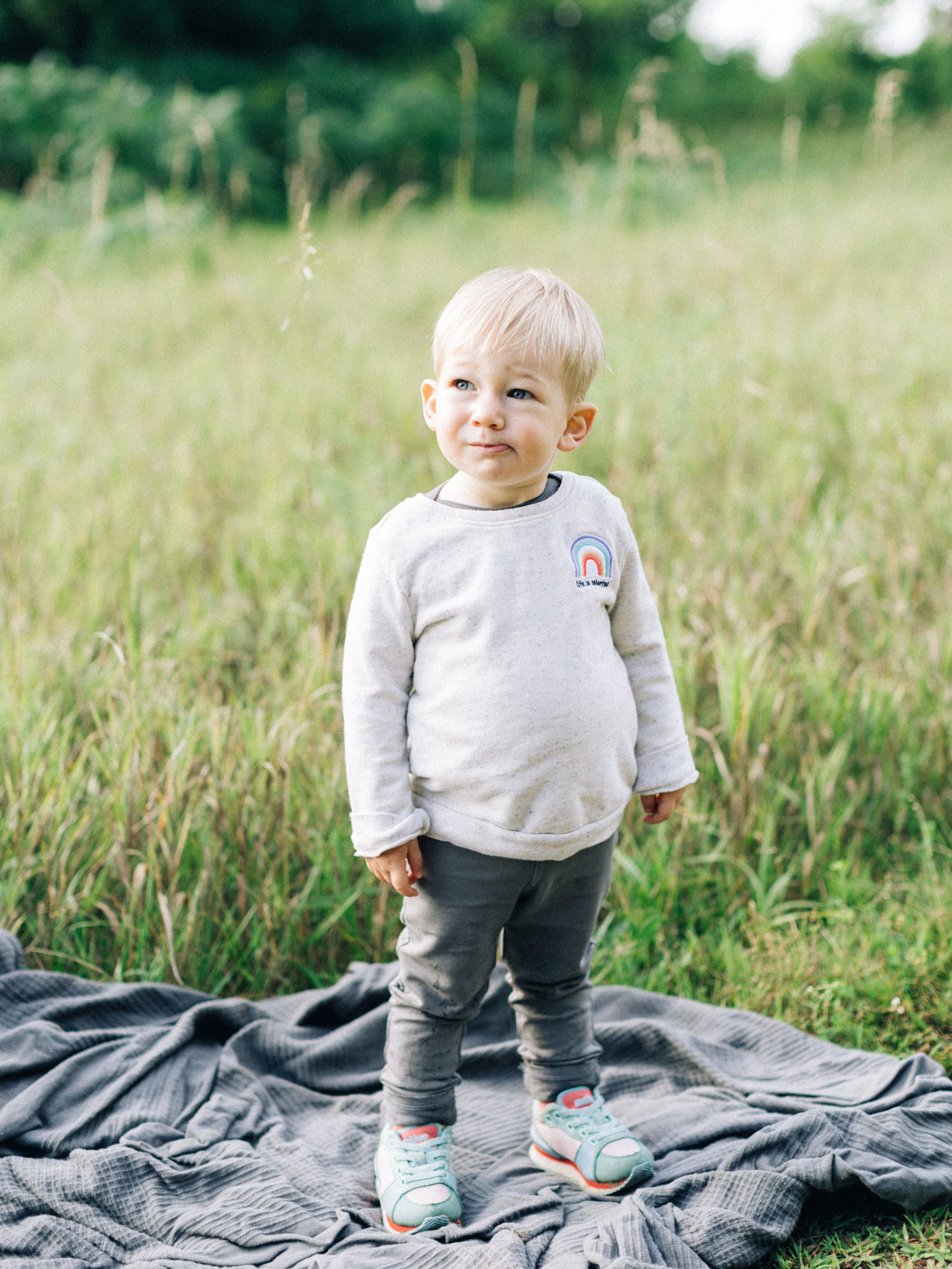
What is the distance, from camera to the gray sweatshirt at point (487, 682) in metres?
1.65

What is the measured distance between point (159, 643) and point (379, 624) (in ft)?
5.24

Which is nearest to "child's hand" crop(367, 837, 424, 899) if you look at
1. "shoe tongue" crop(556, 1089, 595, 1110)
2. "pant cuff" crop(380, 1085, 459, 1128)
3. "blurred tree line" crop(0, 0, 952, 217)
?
"pant cuff" crop(380, 1085, 459, 1128)

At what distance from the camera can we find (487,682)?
165 centimetres

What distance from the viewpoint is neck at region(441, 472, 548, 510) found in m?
1.69

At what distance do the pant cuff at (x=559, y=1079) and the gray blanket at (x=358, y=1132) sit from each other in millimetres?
144

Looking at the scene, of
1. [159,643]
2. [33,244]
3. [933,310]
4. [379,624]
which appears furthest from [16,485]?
[33,244]

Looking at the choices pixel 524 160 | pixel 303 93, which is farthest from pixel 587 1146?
pixel 524 160

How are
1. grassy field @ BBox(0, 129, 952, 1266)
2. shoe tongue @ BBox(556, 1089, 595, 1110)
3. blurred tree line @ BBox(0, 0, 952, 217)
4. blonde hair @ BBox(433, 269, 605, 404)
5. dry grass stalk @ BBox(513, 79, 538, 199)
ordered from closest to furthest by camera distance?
blonde hair @ BBox(433, 269, 605, 404), shoe tongue @ BBox(556, 1089, 595, 1110), grassy field @ BBox(0, 129, 952, 1266), blurred tree line @ BBox(0, 0, 952, 217), dry grass stalk @ BBox(513, 79, 538, 199)

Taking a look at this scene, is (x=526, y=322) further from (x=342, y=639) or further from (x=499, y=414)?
(x=342, y=639)

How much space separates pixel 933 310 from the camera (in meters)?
5.26

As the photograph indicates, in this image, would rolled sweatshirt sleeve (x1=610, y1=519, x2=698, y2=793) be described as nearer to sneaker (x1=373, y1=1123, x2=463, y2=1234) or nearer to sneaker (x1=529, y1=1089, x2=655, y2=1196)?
sneaker (x1=529, y1=1089, x2=655, y2=1196)

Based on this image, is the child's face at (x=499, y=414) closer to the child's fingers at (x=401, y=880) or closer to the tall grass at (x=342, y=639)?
the child's fingers at (x=401, y=880)

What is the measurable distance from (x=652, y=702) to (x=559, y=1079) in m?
0.71

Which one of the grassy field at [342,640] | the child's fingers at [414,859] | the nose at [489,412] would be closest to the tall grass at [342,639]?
the grassy field at [342,640]
